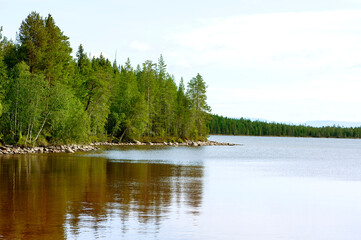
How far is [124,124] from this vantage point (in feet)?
319

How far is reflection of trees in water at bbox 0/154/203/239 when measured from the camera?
1594cm

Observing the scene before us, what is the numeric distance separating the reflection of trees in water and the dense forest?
22998mm

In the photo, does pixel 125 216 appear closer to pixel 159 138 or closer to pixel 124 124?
pixel 124 124

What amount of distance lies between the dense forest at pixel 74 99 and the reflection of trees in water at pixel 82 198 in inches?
905

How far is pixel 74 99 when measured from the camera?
234 feet

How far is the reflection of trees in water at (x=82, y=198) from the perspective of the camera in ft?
52.3

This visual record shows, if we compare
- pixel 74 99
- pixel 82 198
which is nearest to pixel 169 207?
pixel 82 198

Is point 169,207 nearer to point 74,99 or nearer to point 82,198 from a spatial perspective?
point 82,198

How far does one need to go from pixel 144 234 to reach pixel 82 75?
254ft

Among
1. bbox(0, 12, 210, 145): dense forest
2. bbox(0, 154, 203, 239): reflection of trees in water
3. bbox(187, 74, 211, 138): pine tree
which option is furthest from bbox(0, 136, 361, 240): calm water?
bbox(187, 74, 211, 138): pine tree

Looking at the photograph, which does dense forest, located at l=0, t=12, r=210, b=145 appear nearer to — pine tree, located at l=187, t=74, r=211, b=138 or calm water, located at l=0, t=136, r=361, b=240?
pine tree, located at l=187, t=74, r=211, b=138

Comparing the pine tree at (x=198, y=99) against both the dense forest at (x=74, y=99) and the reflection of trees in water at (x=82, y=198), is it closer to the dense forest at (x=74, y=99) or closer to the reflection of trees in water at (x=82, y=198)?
the dense forest at (x=74, y=99)

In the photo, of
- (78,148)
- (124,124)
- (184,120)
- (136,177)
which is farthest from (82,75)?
(136,177)

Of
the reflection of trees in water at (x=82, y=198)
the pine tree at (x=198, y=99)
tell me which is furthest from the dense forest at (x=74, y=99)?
the reflection of trees in water at (x=82, y=198)
